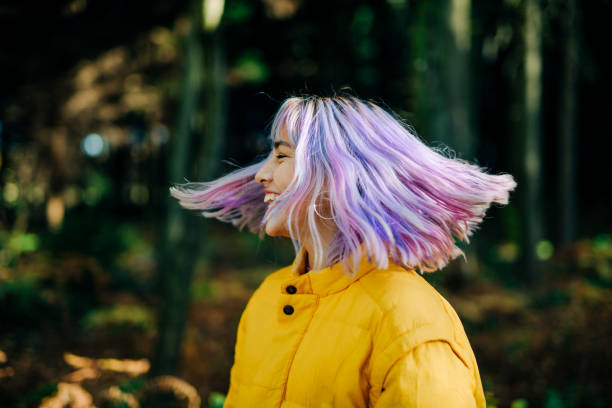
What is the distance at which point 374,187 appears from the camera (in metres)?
1.55

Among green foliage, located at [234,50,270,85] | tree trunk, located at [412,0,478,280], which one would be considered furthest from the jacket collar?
green foliage, located at [234,50,270,85]

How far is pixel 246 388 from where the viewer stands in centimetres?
164

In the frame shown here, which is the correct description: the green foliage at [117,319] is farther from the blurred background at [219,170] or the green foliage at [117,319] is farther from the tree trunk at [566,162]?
the tree trunk at [566,162]

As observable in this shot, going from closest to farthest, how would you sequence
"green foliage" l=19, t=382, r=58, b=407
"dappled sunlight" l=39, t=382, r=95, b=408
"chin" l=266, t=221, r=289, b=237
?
1. "chin" l=266, t=221, r=289, b=237
2. "dappled sunlight" l=39, t=382, r=95, b=408
3. "green foliage" l=19, t=382, r=58, b=407

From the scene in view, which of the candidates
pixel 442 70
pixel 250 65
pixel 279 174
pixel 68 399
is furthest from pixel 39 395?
pixel 250 65

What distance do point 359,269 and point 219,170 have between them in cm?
346

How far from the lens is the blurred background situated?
14.7ft

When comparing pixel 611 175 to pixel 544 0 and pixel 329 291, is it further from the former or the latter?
pixel 329 291

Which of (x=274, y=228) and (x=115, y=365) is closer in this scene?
(x=274, y=228)

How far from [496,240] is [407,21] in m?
11.7

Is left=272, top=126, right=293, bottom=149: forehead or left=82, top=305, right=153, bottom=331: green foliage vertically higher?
left=272, top=126, right=293, bottom=149: forehead

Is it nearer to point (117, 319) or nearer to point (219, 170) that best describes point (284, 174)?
point (219, 170)

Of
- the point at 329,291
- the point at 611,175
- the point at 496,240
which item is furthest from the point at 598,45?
the point at 329,291

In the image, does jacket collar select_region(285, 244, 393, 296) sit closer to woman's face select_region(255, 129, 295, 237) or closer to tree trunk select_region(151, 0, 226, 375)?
woman's face select_region(255, 129, 295, 237)
